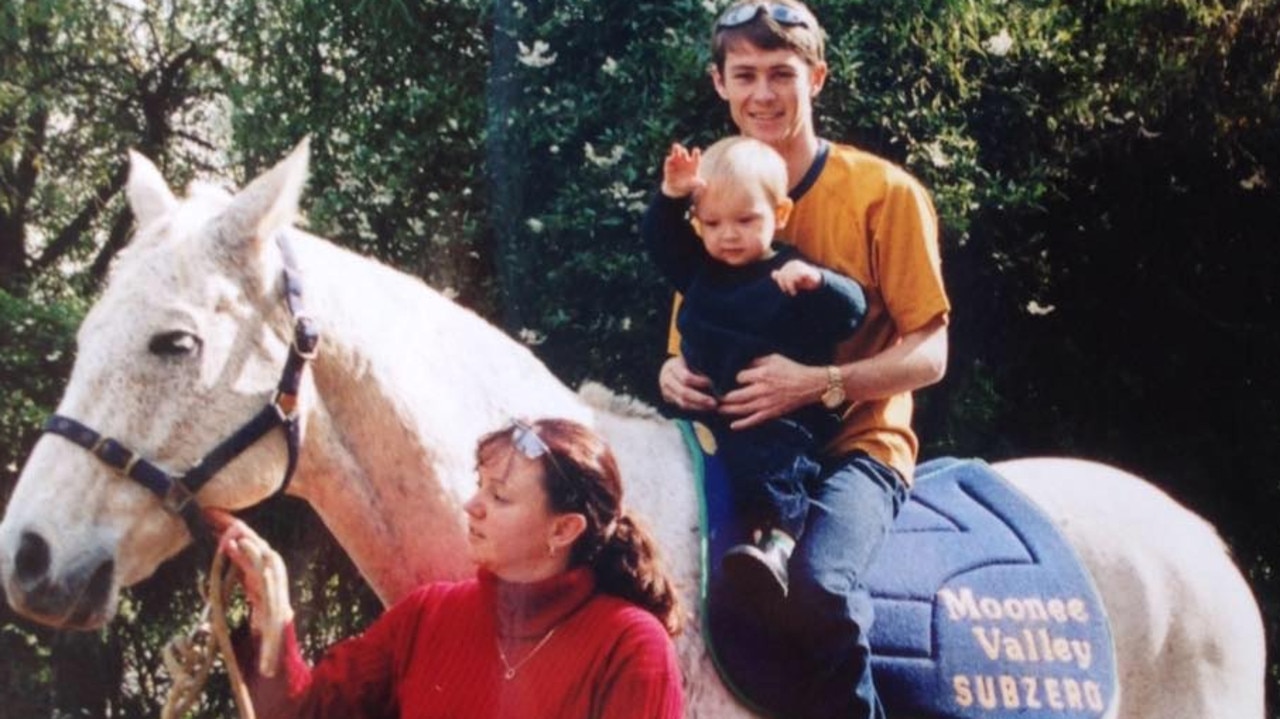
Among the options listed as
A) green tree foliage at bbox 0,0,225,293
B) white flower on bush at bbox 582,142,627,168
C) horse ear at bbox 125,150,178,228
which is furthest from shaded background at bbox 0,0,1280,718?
horse ear at bbox 125,150,178,228

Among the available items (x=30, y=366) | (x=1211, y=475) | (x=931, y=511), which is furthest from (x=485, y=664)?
(x=1211, y=475)

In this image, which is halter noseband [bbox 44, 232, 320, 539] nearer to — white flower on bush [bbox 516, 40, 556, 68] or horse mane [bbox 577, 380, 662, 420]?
horse mane [bbox 577, 380, 662, 420]

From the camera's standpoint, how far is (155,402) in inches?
94.7

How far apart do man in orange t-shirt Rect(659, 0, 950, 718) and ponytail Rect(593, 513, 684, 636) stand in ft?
1.12

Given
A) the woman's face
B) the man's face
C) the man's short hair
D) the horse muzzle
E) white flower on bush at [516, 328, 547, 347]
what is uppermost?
the man's short hair

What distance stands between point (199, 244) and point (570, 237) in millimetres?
2915

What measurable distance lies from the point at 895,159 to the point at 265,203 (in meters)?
3.56

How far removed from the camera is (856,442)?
279 centimetres

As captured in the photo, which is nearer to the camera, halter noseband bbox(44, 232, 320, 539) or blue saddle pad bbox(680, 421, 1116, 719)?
halter noseband bbox(44, 232, 320, 539)

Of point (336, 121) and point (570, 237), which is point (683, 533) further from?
point (336, 121)

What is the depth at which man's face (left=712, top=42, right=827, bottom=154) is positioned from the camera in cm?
285

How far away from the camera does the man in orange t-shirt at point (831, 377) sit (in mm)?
2562

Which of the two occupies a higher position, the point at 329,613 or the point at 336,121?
the point at 336,121

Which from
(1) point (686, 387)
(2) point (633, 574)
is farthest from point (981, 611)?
(2) point (633, 574)
